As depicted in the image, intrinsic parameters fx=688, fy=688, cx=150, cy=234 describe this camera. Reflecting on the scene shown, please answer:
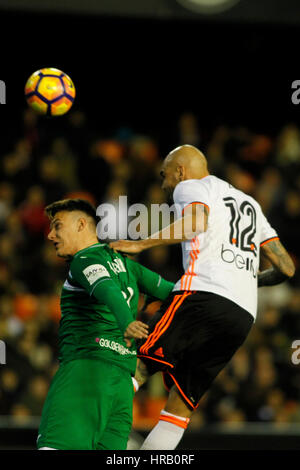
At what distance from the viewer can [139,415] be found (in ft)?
25.7

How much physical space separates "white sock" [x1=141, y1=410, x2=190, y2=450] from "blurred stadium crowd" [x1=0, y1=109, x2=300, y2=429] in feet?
10.5

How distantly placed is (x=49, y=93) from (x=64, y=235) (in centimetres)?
167

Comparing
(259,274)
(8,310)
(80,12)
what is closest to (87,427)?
(259,274)

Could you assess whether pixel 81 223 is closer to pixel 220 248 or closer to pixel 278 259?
pixel 220 248

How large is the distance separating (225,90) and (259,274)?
8.43m

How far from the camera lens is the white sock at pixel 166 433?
12.2 feet

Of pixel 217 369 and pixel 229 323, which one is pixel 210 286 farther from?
pixel 217 369

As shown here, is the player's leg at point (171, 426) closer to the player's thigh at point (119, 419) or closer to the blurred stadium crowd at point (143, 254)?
the player's thigh at point (119, 419)

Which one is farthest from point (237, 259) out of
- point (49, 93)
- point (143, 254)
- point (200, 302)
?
point (143, 254)

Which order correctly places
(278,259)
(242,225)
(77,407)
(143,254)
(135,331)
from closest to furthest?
(135,331), (77,407), (242,225), (278,259), (143,254)

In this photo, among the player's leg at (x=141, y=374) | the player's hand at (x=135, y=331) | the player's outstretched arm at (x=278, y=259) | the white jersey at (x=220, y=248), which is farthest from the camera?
the player's outstretched arm at (x=278, y=259)

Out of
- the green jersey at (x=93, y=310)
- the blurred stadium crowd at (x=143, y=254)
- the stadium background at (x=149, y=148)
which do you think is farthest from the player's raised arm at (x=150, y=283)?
the blurred stadium crowd at (x=143, y=254)

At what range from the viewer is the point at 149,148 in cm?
1109

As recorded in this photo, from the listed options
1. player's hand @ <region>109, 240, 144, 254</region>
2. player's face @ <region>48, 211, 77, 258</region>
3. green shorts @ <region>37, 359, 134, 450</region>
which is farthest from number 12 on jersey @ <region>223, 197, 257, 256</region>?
green shorts @ <region>37, 359, 134, 450</region>
